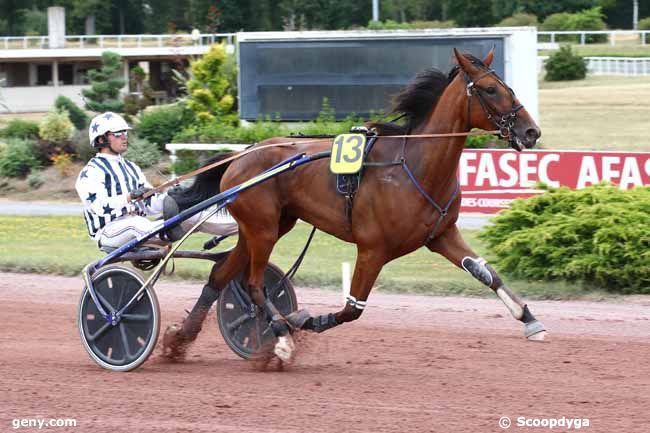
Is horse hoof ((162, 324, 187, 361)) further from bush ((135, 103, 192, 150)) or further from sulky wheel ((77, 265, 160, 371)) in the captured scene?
bush ((135, 103, 192, 150))

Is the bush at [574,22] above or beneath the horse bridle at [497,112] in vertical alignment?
above

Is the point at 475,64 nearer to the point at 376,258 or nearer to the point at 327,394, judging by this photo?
the point at 376,258

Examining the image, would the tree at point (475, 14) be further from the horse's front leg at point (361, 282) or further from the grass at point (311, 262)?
the horse's front leg at point (361, 282)

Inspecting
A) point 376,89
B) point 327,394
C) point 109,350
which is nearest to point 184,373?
point 109,350

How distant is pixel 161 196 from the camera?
22.2 ft

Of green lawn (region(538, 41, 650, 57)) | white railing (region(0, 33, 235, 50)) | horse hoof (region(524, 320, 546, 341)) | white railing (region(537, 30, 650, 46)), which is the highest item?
white railing (region(0, 33, 235, 50))

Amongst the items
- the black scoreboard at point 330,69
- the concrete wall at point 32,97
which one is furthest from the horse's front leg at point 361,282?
the concrete wall at point 32,97

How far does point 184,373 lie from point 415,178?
5.91 feet

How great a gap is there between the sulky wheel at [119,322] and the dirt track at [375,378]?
13 cm

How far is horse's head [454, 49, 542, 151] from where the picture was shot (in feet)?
18.7

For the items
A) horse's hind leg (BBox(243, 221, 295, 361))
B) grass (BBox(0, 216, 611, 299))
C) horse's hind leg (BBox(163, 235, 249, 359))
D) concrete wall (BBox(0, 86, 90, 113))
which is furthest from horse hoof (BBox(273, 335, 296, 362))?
concrete wall (BBox(0, 86, 90, 113))

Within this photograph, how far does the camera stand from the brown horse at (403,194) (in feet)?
19.2

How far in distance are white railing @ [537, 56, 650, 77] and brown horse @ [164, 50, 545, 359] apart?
26.6 metres

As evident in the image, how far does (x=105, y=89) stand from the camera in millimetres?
23031
